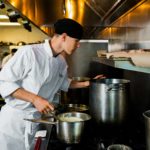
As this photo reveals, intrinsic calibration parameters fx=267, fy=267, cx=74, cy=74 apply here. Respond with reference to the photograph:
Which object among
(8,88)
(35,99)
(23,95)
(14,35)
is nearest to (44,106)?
(35,99)

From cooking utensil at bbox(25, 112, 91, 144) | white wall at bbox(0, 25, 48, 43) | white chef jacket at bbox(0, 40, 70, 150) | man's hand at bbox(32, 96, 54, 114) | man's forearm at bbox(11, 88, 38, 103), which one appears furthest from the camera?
white wall at bbox(0, 25, 48, 43)

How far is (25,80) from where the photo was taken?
5.99 feet

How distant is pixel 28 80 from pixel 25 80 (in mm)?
22

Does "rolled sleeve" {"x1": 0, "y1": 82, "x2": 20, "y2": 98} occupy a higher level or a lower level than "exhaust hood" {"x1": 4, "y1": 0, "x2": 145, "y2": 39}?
lower

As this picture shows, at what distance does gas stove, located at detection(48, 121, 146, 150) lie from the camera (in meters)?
1.26

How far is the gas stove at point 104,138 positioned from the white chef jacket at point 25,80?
42 cm

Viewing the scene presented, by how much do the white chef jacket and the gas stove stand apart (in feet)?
1.39

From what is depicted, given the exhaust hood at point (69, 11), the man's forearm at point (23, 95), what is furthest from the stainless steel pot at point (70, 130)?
the exhaust hood at point (69, 11)

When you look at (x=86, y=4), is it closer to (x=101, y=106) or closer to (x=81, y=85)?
(x=81, y=85)

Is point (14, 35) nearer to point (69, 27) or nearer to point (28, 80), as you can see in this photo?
point (28, 80)

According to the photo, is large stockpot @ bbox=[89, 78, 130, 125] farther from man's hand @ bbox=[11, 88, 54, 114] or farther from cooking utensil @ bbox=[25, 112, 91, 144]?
man's hand @ bbox=[11, 88, 54, 114]

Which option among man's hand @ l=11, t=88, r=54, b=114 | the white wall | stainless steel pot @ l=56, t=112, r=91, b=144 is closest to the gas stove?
stainless steel pot @ l=56, t=112, r=91, b=144

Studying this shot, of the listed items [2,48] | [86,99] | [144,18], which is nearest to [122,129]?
[86,99]

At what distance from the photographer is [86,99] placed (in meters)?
2.65
